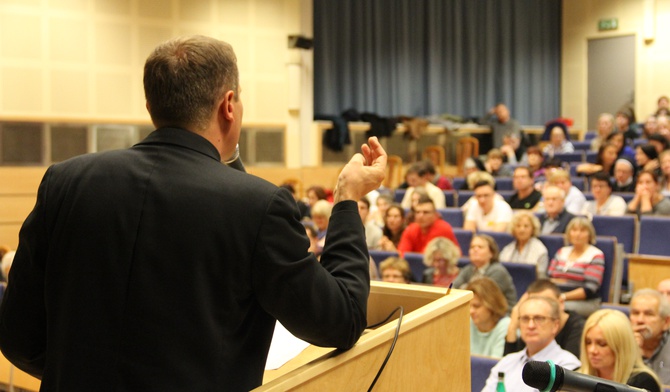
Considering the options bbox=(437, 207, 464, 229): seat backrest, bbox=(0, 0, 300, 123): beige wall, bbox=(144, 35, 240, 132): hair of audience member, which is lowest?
bbox=(437, 207, 464, 229): seat backrest

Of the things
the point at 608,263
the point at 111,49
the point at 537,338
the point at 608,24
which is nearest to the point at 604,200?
the point at 608,263

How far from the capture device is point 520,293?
159 inches

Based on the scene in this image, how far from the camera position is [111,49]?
26.4ft

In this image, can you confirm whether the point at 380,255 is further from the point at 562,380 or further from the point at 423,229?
the point at 562,380

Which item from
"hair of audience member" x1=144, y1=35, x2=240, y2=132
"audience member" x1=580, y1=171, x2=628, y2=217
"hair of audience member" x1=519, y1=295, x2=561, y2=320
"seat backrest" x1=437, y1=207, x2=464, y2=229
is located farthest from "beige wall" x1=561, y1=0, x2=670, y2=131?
"hair of audience member" x1=144, y1=35, x2=240, y2=132

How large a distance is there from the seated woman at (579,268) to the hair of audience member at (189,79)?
10.8ft

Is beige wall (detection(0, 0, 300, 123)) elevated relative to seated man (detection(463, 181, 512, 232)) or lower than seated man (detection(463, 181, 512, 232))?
elevated

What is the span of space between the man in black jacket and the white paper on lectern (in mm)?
162

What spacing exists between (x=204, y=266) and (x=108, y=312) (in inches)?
5.1

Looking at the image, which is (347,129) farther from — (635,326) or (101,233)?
(101,233)

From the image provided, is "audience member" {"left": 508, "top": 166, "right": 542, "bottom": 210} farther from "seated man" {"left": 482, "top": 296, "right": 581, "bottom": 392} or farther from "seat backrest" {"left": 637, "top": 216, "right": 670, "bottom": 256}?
"seated man" {"left": 482, "top": 296, "right": 581, "bottom": 392}

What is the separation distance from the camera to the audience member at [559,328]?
10.0 ft

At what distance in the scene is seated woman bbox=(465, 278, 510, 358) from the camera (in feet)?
10.9

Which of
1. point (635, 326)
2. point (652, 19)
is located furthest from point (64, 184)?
point (652, 19)
